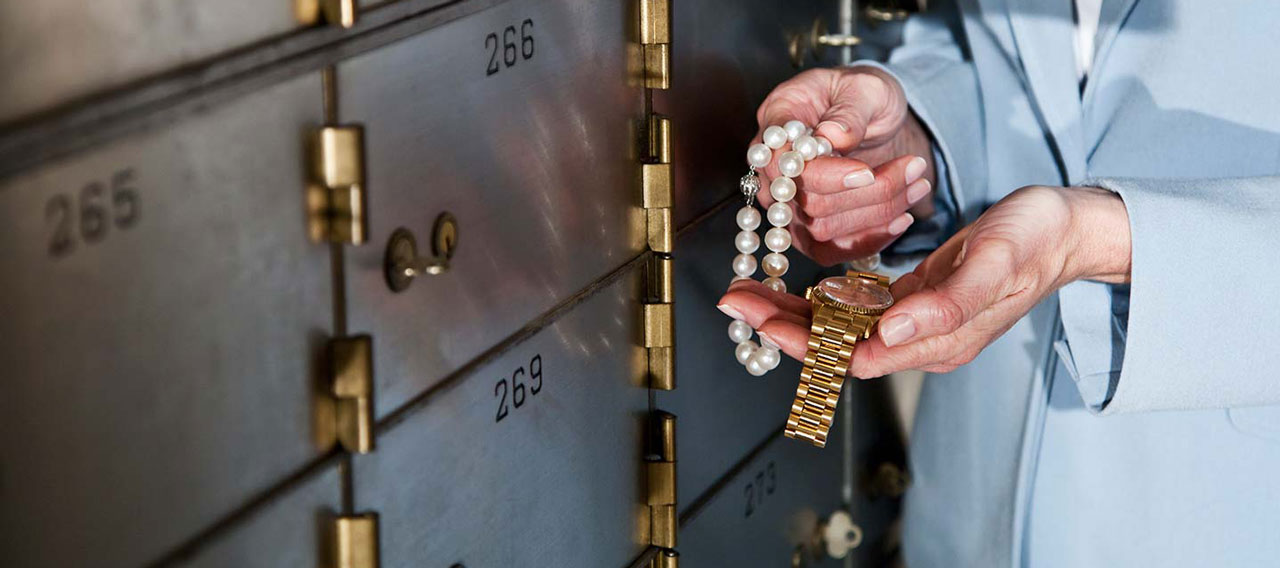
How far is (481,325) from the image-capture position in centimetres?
101

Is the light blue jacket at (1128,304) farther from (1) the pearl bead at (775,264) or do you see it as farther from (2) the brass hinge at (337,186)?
(2) the brass hinge at (337,186)

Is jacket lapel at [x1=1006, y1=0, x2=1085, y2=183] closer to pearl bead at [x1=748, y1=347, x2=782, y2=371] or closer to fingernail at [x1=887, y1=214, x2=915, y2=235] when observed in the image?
fingernail at [x1=887, y1=214, x2=915, y2=235]

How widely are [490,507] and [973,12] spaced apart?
32.1 inches

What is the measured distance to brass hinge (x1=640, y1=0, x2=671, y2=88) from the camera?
1217 mm

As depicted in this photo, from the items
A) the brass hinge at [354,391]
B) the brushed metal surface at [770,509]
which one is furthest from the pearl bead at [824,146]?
the brass hinge at [354,391]

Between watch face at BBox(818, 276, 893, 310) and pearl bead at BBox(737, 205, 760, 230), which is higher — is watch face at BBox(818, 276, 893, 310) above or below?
below

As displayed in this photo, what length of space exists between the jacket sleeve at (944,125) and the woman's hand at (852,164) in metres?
0.03

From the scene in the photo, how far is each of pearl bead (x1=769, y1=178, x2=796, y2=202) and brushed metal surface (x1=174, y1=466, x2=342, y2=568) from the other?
0.54 metres

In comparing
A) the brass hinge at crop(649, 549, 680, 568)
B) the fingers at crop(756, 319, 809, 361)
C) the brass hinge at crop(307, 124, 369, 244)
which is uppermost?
the brass hinge at crop(307, 124, 369, 244)

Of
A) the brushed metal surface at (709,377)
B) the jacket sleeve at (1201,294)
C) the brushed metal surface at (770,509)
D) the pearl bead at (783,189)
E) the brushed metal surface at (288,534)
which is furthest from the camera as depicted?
the brushed metal surface at (770,509)

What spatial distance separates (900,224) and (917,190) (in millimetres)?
40

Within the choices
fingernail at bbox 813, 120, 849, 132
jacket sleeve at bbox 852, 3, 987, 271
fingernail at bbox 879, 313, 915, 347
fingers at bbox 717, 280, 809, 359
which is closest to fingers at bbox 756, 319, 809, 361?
fingers at bbox 717, 280, 809, 359

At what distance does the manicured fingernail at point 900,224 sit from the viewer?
1.39 meters

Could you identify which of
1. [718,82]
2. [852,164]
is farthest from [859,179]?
[718,82]
